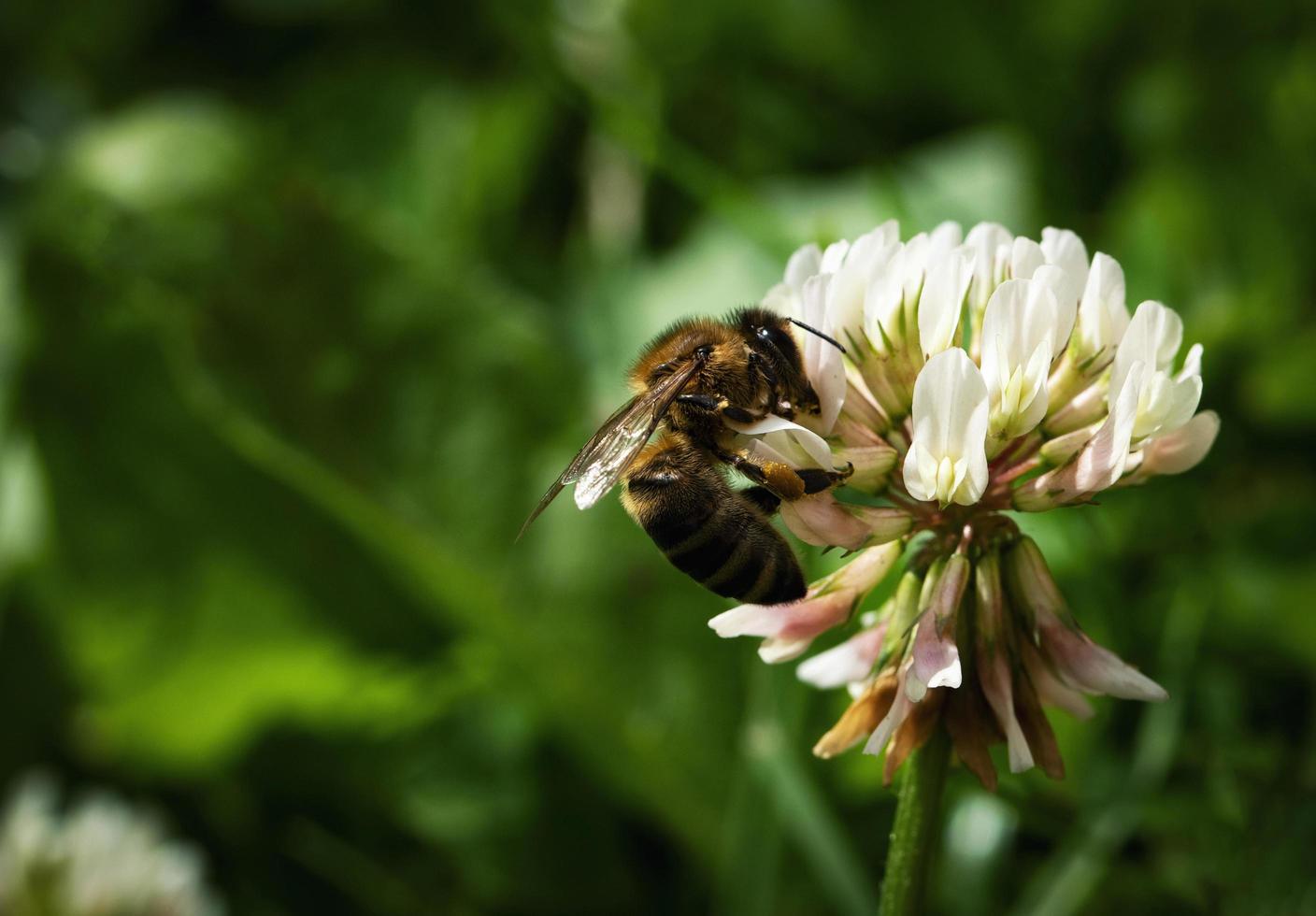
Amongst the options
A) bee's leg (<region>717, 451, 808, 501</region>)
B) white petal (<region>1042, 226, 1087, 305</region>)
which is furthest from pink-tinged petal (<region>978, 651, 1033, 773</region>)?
white petal (<region>1042, 226, 1087, 305</region>)

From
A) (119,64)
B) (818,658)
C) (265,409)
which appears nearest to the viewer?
(818,658)

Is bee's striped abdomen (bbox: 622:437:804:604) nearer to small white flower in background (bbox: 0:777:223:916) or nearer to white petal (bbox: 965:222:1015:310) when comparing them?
white petal (bbox: 965:222:1015:310)

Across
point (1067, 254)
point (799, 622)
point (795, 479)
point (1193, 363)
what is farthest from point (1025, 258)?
point (799, 622)

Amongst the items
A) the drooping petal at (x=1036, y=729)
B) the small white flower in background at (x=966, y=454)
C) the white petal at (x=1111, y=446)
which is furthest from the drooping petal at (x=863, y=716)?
the white petal at (x=1111, y=446)

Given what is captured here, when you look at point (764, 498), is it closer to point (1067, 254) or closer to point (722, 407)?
point (722, 407)

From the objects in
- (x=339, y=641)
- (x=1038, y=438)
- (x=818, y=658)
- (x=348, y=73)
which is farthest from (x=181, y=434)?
(x=1038, y=438)

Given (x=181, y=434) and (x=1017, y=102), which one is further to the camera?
(x=1017, y=102)

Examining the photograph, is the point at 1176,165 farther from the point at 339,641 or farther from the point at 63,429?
the point at 63,429

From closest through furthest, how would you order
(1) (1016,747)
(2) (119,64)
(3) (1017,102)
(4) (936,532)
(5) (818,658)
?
(1) (1016,747)
(4) (936,532)
(5) (818,658)
(3) (1017,102)
(2) (119,64)
